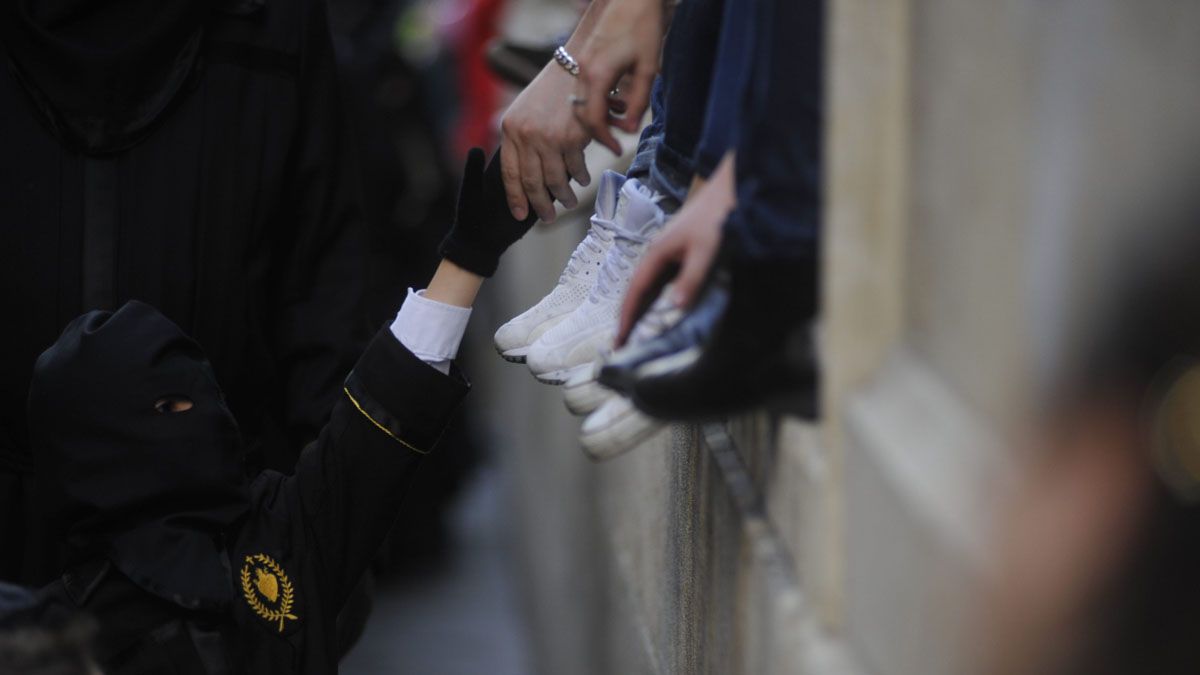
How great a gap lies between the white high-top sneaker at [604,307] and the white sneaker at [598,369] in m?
0.08

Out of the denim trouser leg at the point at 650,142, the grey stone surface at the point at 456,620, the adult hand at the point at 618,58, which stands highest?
the adult hand at the point at 618,58

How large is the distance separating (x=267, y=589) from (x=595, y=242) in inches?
23.7

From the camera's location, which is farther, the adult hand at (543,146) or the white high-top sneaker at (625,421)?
the adult hand at (543,146)

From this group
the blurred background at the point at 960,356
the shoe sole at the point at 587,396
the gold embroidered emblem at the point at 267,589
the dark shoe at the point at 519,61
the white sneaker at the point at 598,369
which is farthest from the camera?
the dark shoe at the point at 519,61

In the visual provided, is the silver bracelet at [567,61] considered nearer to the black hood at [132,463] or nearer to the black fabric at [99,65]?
the black hood at [132,463]

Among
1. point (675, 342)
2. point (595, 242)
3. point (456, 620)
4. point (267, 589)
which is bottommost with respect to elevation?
point (456, 620)

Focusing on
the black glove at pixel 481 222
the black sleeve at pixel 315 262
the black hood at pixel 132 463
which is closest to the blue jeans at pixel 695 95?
the black glove at pixel 481 222

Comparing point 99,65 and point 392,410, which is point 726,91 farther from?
point 99,65

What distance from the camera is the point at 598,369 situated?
1.61 m

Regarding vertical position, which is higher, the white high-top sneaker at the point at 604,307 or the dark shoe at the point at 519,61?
the white high-top sneaker at the point at 604,307

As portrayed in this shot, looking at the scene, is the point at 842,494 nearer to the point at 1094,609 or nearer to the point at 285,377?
the point at 1094,609

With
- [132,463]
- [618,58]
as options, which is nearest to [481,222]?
[618,58]

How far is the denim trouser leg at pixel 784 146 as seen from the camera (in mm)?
1289

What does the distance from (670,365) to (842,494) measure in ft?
0.62
